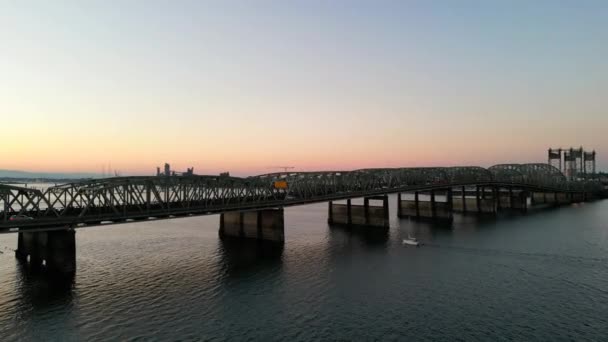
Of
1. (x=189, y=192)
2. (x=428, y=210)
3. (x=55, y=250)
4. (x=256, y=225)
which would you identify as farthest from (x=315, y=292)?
(x=428, y=210)

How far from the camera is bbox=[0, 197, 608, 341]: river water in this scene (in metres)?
47.2

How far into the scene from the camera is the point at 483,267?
77.3 m

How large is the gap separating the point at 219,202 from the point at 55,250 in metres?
38.1

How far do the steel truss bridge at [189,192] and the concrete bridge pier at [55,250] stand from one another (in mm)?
2773

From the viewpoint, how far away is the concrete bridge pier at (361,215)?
133 metres

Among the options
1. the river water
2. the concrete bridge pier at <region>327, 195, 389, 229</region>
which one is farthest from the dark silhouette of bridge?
the river water

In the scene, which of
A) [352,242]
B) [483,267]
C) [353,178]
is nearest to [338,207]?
[353,178]

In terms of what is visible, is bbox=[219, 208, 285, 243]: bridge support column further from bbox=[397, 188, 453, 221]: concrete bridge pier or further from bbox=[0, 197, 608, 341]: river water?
bbox=[397, 188, 453, 221]: concrete bridge pier

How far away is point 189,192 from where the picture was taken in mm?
116812

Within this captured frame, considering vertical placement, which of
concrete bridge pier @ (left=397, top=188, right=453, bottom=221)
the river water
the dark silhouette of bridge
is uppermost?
the dark silhouette of bridge

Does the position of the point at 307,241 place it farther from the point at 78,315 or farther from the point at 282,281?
the point at 78,315

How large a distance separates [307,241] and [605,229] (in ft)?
325

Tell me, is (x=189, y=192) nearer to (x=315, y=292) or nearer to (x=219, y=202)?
(x=219, y=202)

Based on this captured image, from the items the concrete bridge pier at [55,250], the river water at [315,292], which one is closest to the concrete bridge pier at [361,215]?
the river water at [315,292]
